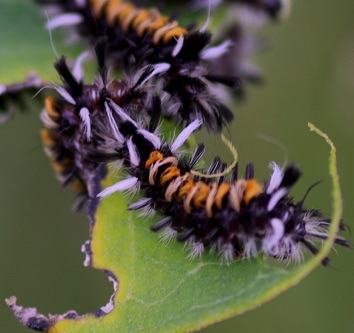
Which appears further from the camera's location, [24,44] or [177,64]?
[24,44]

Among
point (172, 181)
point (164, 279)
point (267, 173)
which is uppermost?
point (172, 181)

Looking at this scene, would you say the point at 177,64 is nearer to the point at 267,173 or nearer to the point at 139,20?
the point at 139,20

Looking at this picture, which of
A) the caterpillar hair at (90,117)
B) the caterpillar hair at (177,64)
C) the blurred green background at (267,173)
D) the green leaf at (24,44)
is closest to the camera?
the caterpillar hair at (90,117)

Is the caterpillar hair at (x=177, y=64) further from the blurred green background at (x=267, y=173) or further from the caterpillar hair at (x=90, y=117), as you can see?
the blurred green background at (x=267, y=173)

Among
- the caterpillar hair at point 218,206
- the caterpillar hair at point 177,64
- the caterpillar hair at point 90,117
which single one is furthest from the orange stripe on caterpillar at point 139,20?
the caterpillar hair at point 218,206

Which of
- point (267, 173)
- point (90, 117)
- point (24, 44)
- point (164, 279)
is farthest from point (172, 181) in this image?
point (267, 173)

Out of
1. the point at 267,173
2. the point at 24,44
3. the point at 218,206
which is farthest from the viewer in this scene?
the point at 267,173

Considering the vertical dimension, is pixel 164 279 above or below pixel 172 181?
below
